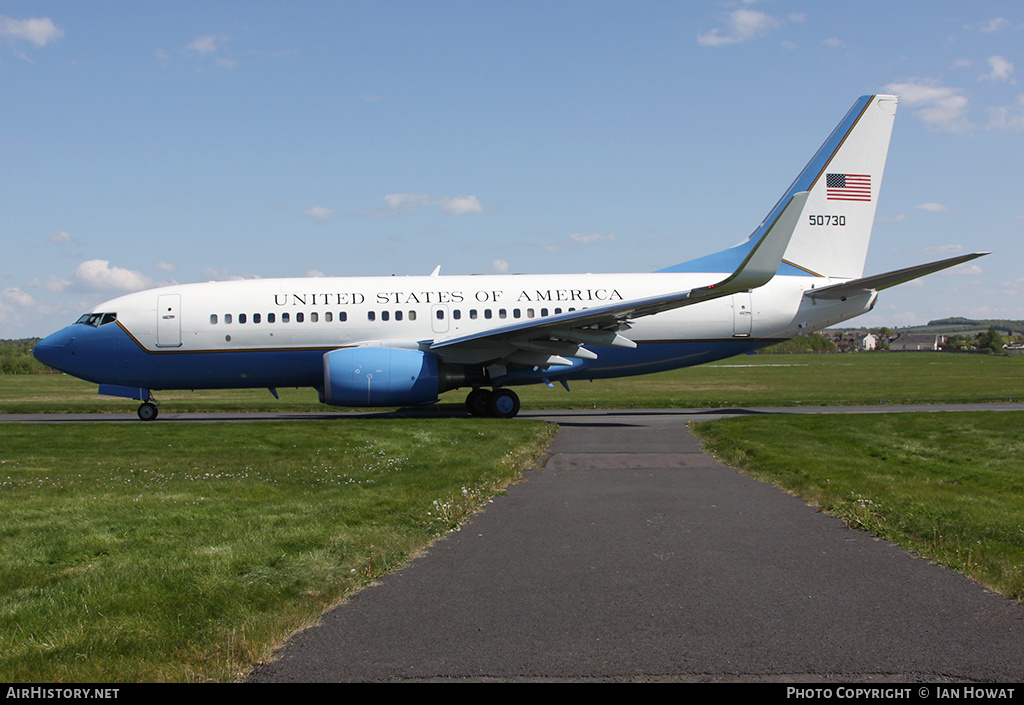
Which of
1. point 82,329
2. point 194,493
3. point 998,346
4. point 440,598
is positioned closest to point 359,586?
point 440,598

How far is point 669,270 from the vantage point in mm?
24156

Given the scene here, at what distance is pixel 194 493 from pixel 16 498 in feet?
6.70

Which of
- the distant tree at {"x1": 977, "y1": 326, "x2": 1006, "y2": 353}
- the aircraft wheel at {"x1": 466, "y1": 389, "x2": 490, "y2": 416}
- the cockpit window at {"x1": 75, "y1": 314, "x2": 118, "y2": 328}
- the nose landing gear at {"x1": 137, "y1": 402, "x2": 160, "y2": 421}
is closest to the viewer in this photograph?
the cockpit window at {"x1": 75, "y1": 314, "x2": 118, "y2": 328}

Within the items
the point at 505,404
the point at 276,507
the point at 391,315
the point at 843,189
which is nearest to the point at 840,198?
the point at 843,189

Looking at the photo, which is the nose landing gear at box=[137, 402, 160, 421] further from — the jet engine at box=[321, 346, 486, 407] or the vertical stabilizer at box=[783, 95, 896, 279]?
the vertical stabilizer at box=[783, 95, 896, 279]

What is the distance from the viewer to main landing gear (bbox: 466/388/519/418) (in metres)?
21.8

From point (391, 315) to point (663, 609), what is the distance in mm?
17346

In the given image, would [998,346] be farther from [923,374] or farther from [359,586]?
[359,586]

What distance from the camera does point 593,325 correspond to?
20906mm

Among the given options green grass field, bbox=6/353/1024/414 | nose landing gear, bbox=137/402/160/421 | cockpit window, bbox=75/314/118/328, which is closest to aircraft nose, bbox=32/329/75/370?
cockpit window, bbox=75/314/118/328

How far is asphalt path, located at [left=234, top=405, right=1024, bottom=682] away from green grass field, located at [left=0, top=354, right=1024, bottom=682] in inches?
16.5

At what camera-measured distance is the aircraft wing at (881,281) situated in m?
19.3

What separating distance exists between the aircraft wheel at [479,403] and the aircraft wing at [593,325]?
1115 millimetres

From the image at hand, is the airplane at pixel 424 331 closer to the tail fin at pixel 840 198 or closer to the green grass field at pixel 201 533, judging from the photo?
the tail fin at pixel 840 198
